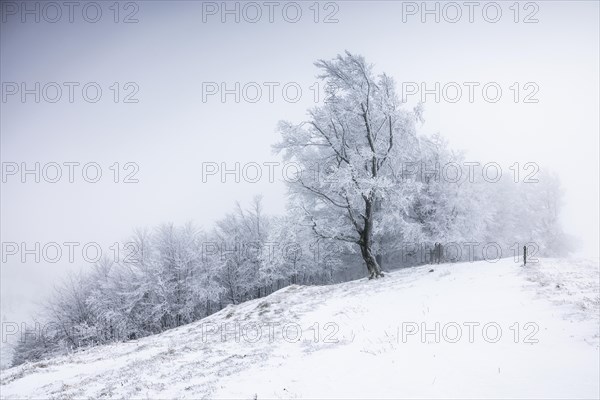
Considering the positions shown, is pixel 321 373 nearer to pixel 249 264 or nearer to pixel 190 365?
pixel 190 365

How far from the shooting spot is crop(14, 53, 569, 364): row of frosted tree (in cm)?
1941

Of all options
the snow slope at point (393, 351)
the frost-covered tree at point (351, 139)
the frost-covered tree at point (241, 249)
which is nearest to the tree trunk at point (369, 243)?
the frost-covered tree at point (351, 139)

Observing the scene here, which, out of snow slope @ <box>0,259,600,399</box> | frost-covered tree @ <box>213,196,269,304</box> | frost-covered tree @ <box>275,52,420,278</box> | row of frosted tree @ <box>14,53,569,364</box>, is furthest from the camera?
frost-covered tree @ <box>213,196,269,304</box>

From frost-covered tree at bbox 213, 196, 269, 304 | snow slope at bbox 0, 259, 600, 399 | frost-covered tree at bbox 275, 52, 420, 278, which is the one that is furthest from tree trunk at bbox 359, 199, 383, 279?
frost-covered tree at bbox 213, 196, 269, 304

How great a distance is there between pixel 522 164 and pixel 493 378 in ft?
108

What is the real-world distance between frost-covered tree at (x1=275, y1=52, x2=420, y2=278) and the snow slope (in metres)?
5.59

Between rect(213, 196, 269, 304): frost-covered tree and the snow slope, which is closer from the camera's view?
the snow slope

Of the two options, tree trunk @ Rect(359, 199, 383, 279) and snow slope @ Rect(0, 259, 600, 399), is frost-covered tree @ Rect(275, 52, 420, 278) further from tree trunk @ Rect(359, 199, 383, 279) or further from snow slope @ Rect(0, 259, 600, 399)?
snow slope @ Rect(0, 259, 600, 399)

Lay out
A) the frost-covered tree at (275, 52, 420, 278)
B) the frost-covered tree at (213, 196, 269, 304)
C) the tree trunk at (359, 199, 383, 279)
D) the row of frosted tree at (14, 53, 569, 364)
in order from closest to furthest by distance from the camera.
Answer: the frost-covered tree at (275, 52, 420, 278), the row of frosted tree at (14, 53, 569, 364), the tree trunk at (359, 199, 383, 279), the frost-covered tree at (213, 196, 269, 304)

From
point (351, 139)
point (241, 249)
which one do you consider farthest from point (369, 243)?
point (241, 249)

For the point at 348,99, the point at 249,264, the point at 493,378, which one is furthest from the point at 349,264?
the point at 493,378

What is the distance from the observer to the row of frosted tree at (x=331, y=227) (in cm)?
1941

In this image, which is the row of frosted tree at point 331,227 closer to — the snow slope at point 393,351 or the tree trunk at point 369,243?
the tree trunk at point 369,243

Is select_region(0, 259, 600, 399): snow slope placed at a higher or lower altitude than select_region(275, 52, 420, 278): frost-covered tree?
lower
